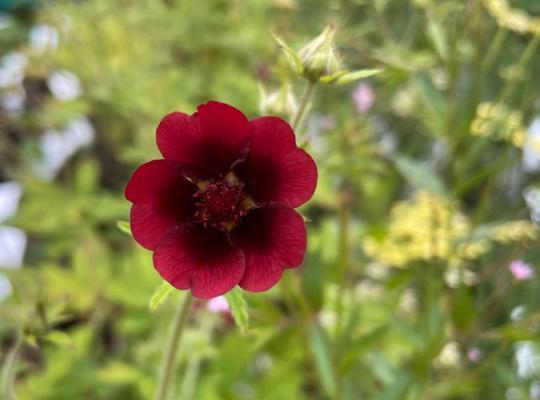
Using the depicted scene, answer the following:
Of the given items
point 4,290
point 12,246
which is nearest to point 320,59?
point 4,290

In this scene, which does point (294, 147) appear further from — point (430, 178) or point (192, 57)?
point (192, 57)

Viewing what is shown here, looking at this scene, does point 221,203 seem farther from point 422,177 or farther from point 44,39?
point 44,39

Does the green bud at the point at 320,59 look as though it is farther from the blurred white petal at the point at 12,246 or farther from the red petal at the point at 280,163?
the blurred white petal at the point at 12,246

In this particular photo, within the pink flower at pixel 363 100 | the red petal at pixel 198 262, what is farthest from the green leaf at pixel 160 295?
the pink flower at pixel 363 100

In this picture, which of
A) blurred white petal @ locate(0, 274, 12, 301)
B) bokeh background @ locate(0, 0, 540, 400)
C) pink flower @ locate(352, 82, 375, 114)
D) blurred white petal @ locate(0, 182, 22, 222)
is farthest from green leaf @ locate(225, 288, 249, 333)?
blurred white petal @ locate(0, 182, 22, 222)

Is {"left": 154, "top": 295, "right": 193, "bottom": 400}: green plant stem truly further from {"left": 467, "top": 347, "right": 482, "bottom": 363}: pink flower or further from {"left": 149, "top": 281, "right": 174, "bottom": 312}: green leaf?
{"left": 467, "top": 347, "right": 482, "bottom": 363}: pink flower

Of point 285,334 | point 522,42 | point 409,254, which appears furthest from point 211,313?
point 522,42
